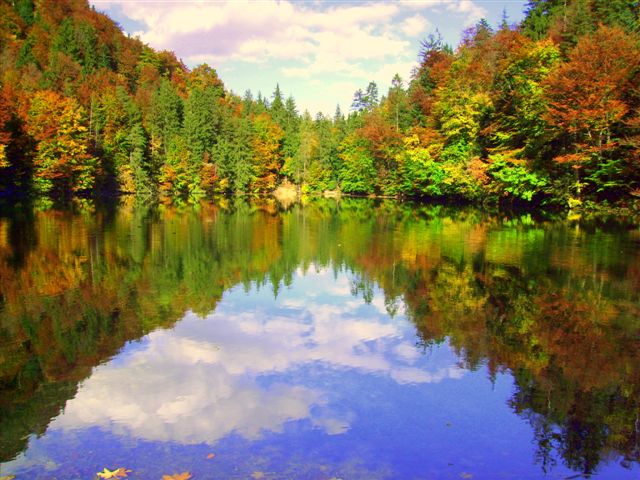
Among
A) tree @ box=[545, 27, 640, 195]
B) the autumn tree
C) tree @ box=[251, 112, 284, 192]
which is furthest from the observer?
tree @ box=[251, 112, 284, 192]

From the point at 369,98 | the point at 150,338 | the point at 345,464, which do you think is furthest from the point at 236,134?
the point at 345,464

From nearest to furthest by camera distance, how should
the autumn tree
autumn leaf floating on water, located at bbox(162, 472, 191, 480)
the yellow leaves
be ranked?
autumn leaf floating on water, located at bbox(162, 472, 191, 480)
the yellow leaves
the autumn tree

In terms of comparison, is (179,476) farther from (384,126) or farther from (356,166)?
(356,166)

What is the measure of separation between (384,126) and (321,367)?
56085mm

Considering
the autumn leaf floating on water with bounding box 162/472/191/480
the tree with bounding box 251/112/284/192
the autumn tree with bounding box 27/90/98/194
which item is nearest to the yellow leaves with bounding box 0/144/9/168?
the autumn tree with bounding box 27/90/98/194

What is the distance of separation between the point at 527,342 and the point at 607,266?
27.0 ft

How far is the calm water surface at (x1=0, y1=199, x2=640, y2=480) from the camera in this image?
5.66 m

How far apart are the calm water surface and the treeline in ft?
63.2

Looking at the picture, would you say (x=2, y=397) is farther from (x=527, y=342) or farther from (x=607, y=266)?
(x=607, y=266)

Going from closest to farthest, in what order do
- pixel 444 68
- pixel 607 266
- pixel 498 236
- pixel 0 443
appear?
pixel 0 443, pixel 607 266, pixel 498 236, pixel 444 68

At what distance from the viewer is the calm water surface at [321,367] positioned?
5.66 metres

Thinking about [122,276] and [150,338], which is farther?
[122,276]

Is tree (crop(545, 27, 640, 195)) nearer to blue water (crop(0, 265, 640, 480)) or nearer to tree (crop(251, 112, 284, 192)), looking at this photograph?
blue water (crop(0, 265, 640, 480))

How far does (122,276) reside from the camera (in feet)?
47.8
